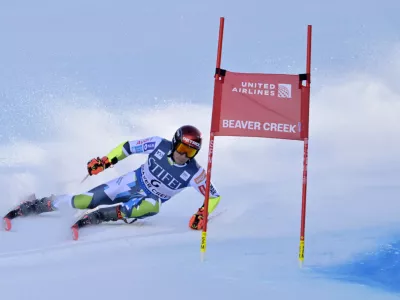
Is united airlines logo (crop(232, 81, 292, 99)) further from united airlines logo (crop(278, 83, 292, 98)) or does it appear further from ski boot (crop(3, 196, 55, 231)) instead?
ski boot (crop(3, 196, 55, 231))

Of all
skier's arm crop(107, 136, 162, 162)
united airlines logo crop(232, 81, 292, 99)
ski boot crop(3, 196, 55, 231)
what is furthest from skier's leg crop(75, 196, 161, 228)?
united airlines logo crop(232, 81, 292, 99)

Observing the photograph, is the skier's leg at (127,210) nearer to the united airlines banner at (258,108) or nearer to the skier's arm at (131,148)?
the skier's arm at (131,148)

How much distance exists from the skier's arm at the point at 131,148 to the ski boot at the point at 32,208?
1.11m

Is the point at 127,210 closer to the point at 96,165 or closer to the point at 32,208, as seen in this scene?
the point at 96,165

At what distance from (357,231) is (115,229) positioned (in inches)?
127

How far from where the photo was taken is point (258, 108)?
7902mm

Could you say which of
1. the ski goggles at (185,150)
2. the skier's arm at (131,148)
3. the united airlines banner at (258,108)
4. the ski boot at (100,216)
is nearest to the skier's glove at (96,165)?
the skier's arm at (131,148)

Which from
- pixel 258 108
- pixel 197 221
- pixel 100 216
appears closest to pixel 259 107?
pixel 258 108

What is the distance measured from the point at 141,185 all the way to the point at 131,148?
0.53m

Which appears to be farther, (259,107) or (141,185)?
(141,185)

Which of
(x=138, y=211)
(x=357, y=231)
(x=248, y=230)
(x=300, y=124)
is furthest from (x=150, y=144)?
(x=357, y=231)

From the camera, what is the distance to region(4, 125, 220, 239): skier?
9.23 meters

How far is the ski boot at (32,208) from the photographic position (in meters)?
9.54

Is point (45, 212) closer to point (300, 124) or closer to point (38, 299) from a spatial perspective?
point (38, 299)
